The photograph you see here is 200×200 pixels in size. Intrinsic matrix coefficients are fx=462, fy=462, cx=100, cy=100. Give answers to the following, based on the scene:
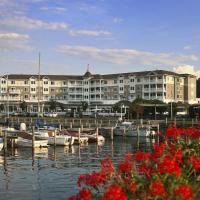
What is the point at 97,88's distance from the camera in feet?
573

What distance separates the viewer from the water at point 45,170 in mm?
28691

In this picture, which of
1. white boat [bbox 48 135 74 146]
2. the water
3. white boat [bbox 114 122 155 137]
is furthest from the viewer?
white boat [bbox 114 122 155 137]

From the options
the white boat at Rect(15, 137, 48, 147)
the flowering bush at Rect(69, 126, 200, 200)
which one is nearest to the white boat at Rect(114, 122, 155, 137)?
the white boat at Rect(15, 137, 48, 147)

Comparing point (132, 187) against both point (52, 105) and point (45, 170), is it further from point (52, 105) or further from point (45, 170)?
point (52, 105)

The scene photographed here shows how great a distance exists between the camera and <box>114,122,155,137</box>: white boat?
79.9 m

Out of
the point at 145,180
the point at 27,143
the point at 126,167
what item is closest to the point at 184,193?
the point at 145,180

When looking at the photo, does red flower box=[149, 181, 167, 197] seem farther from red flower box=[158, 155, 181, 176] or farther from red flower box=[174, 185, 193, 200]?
red flower box=[158, 155, 181, 176]

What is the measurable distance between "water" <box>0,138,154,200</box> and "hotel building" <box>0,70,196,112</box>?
101m

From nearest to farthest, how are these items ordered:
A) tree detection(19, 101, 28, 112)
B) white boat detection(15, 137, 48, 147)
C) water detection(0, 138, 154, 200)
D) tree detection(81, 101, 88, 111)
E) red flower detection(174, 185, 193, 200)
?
red flower detection(174, 185, 193, 200)
water detection(0, 138, 154, 200)
white boat detection(15, 137, 48, 147)
tree detection(19, 101, 28, 112)
tree detection(81, 101, 88, 111)

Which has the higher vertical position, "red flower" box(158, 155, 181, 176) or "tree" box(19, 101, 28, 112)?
"tree" box(19, 101, 28, 112)

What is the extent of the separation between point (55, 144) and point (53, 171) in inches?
981

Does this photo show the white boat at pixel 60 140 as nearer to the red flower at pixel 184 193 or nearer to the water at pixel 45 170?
the water at pixel 45 170

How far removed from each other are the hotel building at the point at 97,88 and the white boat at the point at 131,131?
7049 centimetres

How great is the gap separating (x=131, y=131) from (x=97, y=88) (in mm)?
92587
